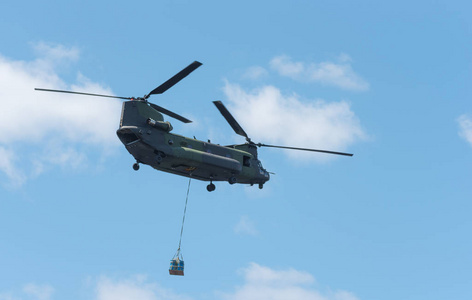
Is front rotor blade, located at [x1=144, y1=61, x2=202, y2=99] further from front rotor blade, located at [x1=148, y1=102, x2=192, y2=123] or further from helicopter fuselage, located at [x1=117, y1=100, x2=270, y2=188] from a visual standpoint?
helicopter fuselage, located at [x1=117, y1=100, x2=270, y2=188]

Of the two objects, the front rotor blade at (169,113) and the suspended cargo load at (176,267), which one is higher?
the front rotor blade at (169,113)

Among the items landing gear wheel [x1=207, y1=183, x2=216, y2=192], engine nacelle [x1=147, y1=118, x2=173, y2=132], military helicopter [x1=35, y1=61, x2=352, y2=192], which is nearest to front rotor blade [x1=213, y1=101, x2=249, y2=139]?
military helicopter [x1=35, y1=61, x2=352, y2=192]

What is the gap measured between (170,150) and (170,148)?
0.20 m

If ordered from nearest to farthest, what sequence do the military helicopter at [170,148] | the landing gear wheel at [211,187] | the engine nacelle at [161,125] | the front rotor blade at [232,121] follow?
the military helicopter at [170,148]
the engine nacelle at [161,125]
the landing gear wheel at [211,187]
the front rotor blade at [232,121]

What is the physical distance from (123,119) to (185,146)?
5.80 m

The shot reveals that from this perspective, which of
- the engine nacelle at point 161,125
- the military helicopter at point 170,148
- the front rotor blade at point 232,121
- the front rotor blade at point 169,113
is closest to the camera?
the military helicopter at point 170,148

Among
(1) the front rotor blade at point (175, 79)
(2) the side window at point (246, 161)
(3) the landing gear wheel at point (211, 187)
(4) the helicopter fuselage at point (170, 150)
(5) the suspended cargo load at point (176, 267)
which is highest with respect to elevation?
(1) the front rotor blade at point (175, 79)

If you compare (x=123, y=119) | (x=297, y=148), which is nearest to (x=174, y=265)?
(x=123, y=119)

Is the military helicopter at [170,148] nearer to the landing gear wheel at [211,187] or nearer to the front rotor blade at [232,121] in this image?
the landing gear wheel at [211,187]

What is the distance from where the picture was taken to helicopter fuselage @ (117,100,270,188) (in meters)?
52.8

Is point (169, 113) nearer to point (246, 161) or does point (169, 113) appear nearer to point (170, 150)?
point (170, 150)

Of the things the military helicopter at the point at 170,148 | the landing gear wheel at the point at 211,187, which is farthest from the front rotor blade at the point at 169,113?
the landing gear wheel at the point at 211,187

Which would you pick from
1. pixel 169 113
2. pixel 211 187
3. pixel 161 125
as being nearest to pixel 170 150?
pixel 161 125

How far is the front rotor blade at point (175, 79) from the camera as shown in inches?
2018
